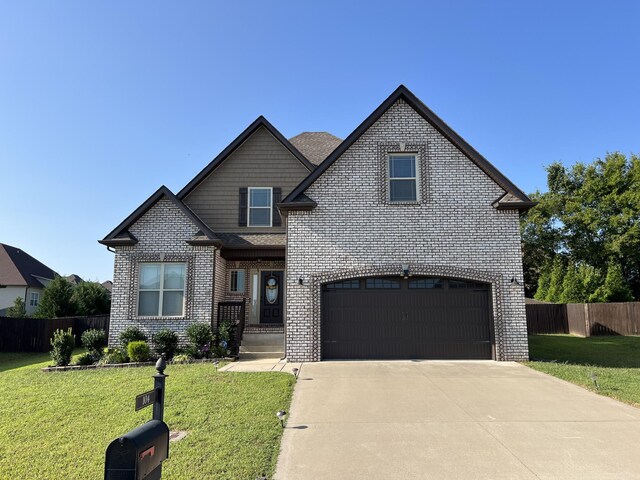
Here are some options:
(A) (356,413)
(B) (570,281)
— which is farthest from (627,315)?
(A) (356,413)

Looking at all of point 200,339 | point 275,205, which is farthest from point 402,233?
point 200,339

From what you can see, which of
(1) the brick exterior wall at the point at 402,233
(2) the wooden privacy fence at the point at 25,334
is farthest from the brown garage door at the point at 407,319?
(2) the wooden privacy fence at the point at 25,334

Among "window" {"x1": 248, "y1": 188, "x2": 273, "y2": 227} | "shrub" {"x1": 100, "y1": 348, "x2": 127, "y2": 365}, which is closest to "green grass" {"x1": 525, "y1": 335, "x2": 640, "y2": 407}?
"window" {"x1": 248, "y1": 188, "x2": 273, "y2": 227}

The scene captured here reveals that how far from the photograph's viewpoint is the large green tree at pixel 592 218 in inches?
→ 1316

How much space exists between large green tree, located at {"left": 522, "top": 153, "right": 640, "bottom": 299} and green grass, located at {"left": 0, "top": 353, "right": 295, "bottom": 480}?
105ft

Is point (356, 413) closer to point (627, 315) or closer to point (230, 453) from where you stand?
point (230, 453)

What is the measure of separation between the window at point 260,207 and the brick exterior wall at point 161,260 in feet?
8.04

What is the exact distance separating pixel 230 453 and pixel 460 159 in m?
10.1

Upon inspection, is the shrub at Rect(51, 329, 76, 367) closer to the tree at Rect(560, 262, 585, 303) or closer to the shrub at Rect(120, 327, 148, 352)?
the shrub at Rect(120, 327, 148, 352)

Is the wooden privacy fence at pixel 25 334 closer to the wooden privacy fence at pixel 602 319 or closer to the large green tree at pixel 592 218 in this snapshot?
the wooden privacy fence at pixel 602 319

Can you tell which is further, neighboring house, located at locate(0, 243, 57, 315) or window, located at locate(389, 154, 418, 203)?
neighboring house, located at locate(0, 243, 57, 315)

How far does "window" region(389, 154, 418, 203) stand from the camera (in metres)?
12.0

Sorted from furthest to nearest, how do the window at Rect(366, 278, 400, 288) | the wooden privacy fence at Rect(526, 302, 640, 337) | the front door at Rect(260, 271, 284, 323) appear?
the wooden privacy fence at Rect(526, 302, 640, 337) < the front door at Rect(260, 271, 284, 323) < the window at Rect(366, 278, 400, 288)

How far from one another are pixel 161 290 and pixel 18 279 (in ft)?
84.2
